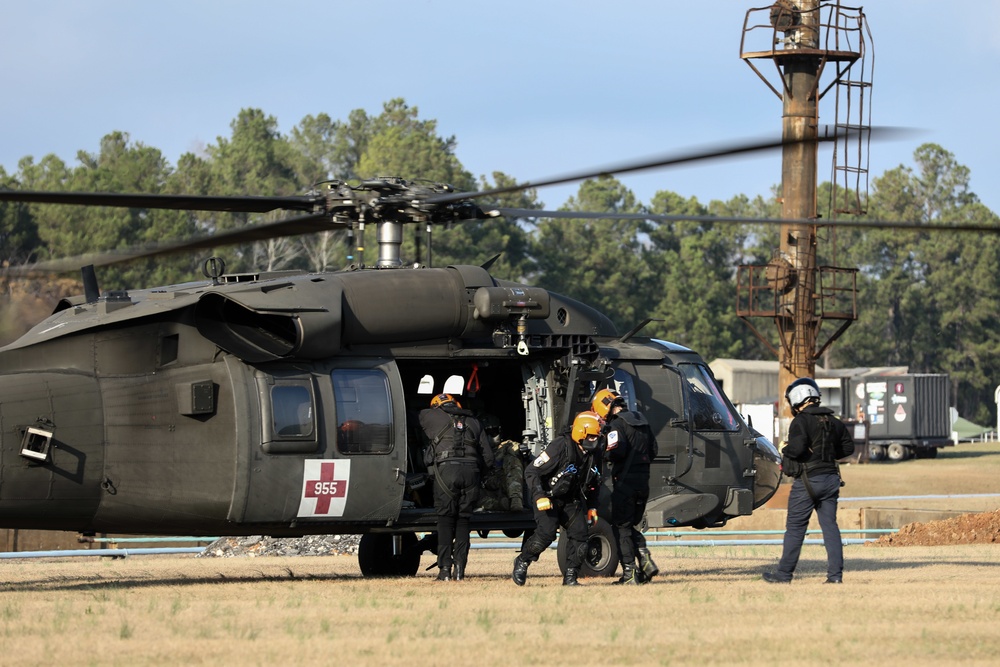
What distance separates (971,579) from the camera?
14.6 meters

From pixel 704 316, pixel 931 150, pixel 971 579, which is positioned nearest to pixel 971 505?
pixel 971 579

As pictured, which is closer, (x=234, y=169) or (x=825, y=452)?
(x=825, y=452)

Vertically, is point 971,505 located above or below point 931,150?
below

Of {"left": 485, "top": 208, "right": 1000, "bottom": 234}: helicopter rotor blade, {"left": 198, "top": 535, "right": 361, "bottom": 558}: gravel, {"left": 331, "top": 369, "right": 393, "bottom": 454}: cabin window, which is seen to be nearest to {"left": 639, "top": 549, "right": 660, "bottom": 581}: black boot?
{"left": 331, "top": 369, "right": 393, "bottom": 454}: cabin window

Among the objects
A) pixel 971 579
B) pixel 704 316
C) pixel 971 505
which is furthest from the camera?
pixel 704 316

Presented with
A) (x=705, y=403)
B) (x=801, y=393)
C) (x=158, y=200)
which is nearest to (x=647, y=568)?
(x=801, y=393)

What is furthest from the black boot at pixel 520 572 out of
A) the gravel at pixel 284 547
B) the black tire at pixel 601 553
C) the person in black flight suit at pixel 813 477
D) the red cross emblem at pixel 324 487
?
the gravel at pixel 284 547

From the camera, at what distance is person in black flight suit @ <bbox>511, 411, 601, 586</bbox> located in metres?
14.0

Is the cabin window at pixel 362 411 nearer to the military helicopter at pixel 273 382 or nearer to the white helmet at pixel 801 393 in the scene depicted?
the military helicopter at pixel 273 382

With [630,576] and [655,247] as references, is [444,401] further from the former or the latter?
[655,247]

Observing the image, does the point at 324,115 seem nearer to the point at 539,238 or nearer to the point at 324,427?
the point at 539,238

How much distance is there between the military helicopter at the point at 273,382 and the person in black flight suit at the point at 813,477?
74.8 inches

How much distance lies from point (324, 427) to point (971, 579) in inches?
265

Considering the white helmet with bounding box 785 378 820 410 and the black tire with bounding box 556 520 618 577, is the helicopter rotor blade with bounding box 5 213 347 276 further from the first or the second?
the white helmet with bounding box 785 378 820 410
